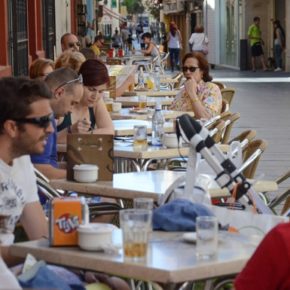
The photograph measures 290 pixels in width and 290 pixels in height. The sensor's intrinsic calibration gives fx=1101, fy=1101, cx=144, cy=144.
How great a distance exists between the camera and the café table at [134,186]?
631 centimetres

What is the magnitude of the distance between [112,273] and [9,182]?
0.95 metres

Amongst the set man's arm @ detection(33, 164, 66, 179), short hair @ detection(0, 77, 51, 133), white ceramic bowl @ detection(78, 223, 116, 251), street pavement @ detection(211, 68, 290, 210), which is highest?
short hair @ detection(0, 77, 51, 133)

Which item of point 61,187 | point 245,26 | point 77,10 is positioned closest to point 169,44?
point 245,26

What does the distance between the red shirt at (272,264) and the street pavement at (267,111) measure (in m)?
8.30

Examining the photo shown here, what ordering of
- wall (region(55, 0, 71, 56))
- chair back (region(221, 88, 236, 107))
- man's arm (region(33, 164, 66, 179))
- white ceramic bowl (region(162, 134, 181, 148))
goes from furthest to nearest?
wall (region(55, 0, 71, 56)), chair back (region(221, 88, 236, 107)), white ceramic bowl (region(162, 134, 181, 148)), man's arm (region(33, 164, 66, 179))

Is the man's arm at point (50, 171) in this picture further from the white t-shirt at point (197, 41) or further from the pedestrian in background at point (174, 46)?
the pedestrian in background at point (174, 46)

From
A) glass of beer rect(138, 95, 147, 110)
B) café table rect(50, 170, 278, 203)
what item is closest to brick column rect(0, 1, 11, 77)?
glass of beer rect(138, 95, 147, 110)

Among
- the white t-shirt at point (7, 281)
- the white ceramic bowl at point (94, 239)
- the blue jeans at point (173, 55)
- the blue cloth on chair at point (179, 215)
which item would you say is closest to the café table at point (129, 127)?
the blue cloth on chair at point (179, 215)

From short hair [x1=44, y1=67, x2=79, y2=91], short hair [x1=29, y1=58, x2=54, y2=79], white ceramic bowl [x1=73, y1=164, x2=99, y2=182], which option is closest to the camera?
white ceramic bowl [x1=73, y1=164, x2=99, y2=182]

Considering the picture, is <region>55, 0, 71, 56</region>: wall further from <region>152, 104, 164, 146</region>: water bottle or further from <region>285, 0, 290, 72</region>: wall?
<region>152, 104, 164, 146</region>: water bottle

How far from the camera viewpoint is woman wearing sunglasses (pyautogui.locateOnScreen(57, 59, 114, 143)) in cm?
856

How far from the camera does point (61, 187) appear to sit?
6.68 m

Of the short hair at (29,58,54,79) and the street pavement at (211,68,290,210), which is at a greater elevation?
the short hair at (29,58,54,79)

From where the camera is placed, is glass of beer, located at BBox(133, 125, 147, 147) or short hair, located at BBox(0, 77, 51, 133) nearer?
short hair, located at BBox(0, 77, 51, 133)
